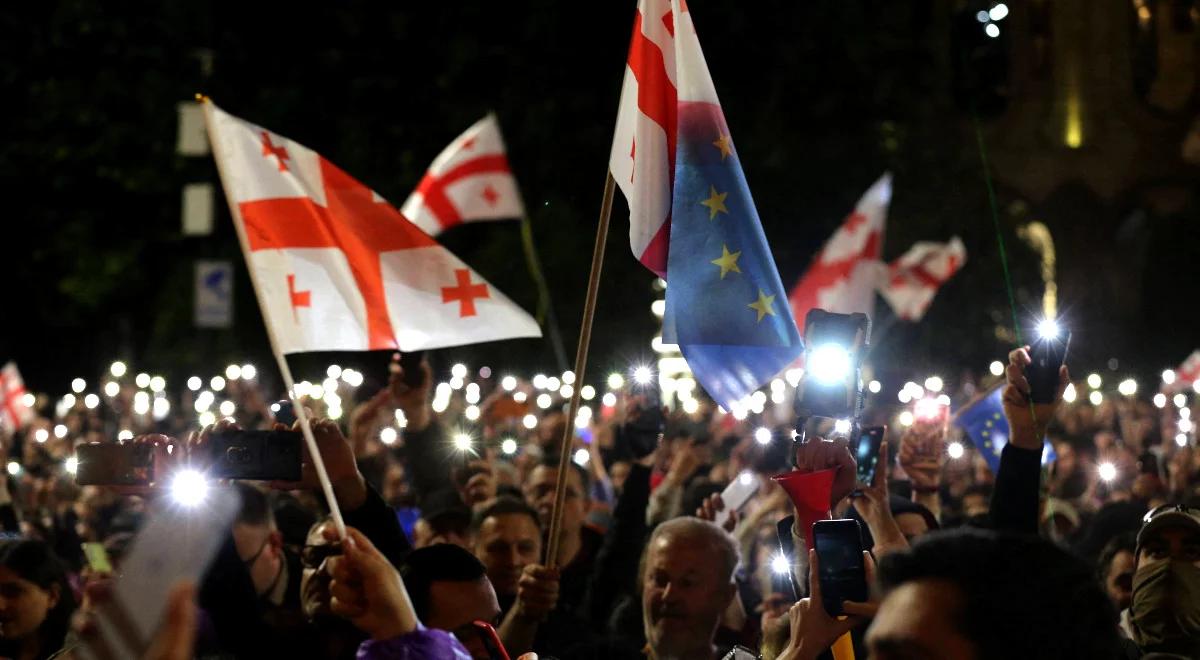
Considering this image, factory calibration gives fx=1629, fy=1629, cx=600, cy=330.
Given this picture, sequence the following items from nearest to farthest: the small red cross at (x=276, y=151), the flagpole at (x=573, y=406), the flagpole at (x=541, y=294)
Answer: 1. the flagpole at (x=573, y=406)
2. the small red cross at (x=276, y=151)
3. the flagpole at (x=541, y=294)

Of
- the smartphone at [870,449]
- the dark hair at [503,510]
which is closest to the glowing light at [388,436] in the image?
the dark hair at [503,510]

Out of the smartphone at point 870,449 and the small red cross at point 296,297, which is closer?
the smartphone at point 870,449

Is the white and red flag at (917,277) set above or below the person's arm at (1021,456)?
above

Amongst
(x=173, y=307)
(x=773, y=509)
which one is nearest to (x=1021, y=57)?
(x=173, y=307)

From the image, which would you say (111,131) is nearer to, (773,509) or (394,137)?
(394,137)

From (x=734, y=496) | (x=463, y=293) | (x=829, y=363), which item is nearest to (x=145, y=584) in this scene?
(x=829, y=363)

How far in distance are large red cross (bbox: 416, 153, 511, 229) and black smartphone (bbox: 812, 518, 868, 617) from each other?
30.0 ft

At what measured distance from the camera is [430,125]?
23875 mm

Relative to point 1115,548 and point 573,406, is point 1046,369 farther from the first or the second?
point 1115,548

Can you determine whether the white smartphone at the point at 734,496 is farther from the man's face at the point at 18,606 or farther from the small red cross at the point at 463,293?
the man's face at the point at 18,606

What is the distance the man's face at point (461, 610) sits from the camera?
4305 mm

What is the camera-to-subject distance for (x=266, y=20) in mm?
24422

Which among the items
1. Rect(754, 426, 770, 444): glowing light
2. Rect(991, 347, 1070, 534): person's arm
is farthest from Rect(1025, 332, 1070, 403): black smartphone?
Rect(754, 426, 770, 444): glowing light

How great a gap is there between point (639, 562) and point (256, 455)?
99.7 inches
